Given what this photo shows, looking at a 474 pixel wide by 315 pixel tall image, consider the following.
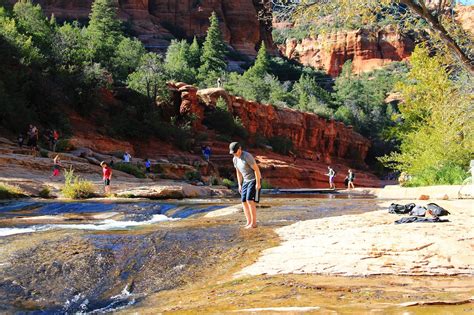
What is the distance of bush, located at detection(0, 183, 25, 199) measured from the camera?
1460 cm

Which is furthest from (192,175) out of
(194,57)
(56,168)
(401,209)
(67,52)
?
(194,57)

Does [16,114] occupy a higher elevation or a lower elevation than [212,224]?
higher

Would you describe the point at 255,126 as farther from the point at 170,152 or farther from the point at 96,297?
the point at 96,297

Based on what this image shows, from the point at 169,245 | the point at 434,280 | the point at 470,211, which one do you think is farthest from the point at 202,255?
the point at 470,211

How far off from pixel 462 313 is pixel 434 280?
3.43 feet

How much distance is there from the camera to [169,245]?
643cm

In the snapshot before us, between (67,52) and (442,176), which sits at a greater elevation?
(67,52)

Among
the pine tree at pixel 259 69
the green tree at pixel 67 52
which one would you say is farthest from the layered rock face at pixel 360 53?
the green tree at pixel 67 52

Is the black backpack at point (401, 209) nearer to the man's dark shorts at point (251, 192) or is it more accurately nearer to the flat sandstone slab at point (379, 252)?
the flat sandstone slab at point (379, 252)

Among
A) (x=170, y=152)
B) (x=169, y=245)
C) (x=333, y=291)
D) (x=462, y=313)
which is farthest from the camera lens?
(x=170, y=152)

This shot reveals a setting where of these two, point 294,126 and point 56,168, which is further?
point 294,126

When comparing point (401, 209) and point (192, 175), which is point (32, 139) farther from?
point (401, 209)

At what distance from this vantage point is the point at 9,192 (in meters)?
14.8

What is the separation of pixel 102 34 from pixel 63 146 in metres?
24.9
